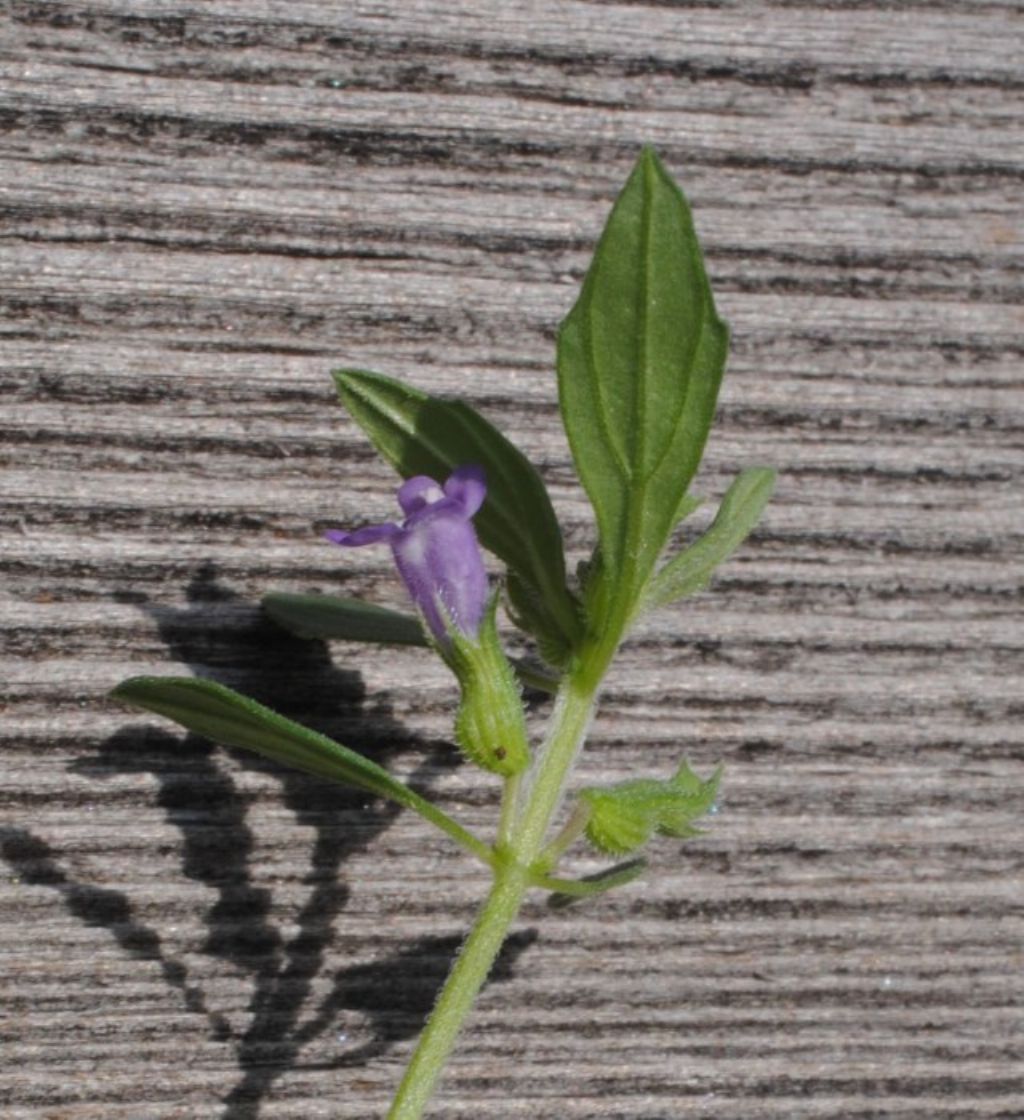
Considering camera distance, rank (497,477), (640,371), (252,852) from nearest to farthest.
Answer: (640,371) → (497,477) → (252,852)

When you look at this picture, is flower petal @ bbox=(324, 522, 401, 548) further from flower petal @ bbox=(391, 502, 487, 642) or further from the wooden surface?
the wooden surface

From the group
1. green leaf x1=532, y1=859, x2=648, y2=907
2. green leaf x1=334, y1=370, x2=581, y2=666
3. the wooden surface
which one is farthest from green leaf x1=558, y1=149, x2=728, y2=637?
the wooden surface

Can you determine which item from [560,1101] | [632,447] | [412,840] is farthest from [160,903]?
[632,447]

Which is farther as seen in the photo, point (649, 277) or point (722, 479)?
point (722, 479)

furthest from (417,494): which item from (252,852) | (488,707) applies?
(252,852)

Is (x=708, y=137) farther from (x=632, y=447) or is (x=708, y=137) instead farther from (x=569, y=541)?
(x=632, y=447)

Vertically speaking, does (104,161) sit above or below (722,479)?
above

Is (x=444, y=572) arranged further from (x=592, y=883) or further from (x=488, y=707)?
(x=592, y=883)
